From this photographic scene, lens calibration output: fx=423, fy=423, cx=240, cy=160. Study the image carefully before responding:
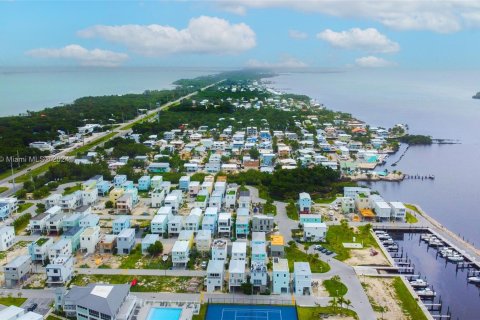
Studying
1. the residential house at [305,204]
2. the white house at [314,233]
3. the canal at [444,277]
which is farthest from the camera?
the residential house at [305,204]

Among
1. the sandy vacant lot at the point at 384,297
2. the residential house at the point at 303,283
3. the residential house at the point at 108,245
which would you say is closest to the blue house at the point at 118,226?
the residential house at the point at 108,245

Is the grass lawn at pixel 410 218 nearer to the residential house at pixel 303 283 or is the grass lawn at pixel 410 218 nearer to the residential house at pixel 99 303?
the residential house at pixel 303 283

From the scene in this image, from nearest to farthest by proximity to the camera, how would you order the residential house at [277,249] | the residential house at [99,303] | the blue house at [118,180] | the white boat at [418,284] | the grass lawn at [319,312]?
the residential house at [99,303] < the grass lawn at [319,312] < the white boat at [418,284] < the residential house at [277,249] < the blue house at [118,180]

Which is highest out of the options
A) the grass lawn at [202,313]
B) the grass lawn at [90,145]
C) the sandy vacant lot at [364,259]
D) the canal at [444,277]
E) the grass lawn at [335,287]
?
the grass lawn at [90,145]

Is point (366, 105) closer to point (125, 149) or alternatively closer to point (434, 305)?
point (125, 149)

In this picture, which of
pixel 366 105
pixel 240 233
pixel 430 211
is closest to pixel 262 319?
pixel 240 233

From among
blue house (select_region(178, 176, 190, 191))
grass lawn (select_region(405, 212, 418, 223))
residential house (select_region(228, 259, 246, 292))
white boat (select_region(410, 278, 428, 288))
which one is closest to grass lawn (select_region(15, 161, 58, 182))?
blue house (select_region(178, 176, 190, 191))

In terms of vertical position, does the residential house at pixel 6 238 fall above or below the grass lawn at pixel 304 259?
above

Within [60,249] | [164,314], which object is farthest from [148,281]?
[60,249]

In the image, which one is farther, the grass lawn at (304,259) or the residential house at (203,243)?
the residential house at (203,243)
